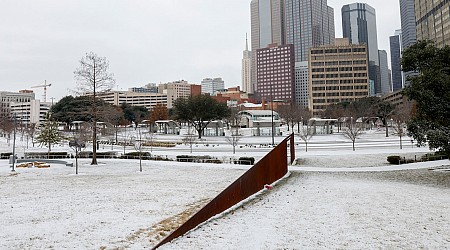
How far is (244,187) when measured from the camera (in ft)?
43.4

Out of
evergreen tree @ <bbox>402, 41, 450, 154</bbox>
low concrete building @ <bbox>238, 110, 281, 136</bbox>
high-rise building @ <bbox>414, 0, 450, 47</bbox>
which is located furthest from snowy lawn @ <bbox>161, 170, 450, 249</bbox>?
high-rise building @ <bbox>414, 0, 450, 47</bbox>

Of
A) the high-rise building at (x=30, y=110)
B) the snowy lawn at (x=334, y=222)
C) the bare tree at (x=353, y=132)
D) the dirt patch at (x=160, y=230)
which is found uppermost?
the high-rise building at (x=30, y=110)

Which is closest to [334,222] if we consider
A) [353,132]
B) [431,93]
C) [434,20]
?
[431,93]

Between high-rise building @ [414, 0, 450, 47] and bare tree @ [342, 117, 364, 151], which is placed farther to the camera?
high-rise building @ [414, 0, 450, 47]

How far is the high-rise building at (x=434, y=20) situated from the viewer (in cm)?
9062

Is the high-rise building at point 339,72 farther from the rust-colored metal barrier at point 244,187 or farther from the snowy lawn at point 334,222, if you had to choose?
the snowy lawn at point 334,222

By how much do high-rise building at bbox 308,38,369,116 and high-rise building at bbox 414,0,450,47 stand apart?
1170 inches

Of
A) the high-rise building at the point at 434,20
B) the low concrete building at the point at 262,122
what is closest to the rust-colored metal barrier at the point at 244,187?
the low concrete building at the point at 262,122

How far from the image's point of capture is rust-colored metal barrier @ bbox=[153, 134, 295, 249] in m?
9.18

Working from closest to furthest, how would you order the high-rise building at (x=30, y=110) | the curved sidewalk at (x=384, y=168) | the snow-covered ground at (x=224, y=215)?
the snow-covered ground at (x=224, y=215)
the curved sidewalk at (x=384, y=168)
the high-rise building at (x=30, y=110)

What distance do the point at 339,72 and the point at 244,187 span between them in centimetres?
13530

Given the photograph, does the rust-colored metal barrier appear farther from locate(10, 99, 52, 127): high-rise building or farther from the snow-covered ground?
locate(10, 99, 52, 127): high-rise building

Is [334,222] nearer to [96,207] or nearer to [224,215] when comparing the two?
[224,215]

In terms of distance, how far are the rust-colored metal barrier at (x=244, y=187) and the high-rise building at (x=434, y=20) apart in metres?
94.1
